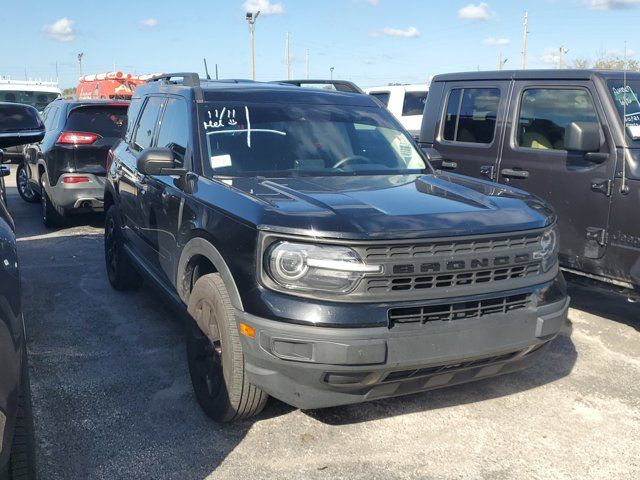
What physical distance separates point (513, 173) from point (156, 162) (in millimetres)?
3092

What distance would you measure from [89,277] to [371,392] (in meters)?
4.37

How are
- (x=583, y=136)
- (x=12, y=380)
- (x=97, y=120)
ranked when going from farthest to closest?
(x=97, y=120)
(x=583, y=136)
(x=12, y=380)

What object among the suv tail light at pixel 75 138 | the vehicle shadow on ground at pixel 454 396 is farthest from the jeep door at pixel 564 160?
the suv tail light at pixel 75 138

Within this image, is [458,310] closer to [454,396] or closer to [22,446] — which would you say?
[454,396]

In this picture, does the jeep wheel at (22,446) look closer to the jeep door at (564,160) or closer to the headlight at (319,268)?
the headlight at (319,268)

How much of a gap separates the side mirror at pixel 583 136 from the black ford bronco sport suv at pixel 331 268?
1215 mm

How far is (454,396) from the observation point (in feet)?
12.7

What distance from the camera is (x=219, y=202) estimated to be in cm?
340

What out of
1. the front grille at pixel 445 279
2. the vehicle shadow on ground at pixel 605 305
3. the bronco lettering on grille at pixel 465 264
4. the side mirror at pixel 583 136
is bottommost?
the vehicle shadow on ground at pixel 605 305

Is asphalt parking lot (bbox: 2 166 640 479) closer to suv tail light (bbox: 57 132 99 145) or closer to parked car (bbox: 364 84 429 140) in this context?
suv tail light (bbox: 57 132 99 145)

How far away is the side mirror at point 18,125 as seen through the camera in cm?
390

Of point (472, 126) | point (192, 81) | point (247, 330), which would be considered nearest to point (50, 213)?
point (192, 81)

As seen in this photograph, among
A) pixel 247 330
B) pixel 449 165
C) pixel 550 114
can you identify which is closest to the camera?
pixel 247 330

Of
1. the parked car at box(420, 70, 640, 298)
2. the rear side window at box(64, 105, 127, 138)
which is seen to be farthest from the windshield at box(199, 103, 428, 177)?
the rear side window at box(64, 105, 127, 138)
